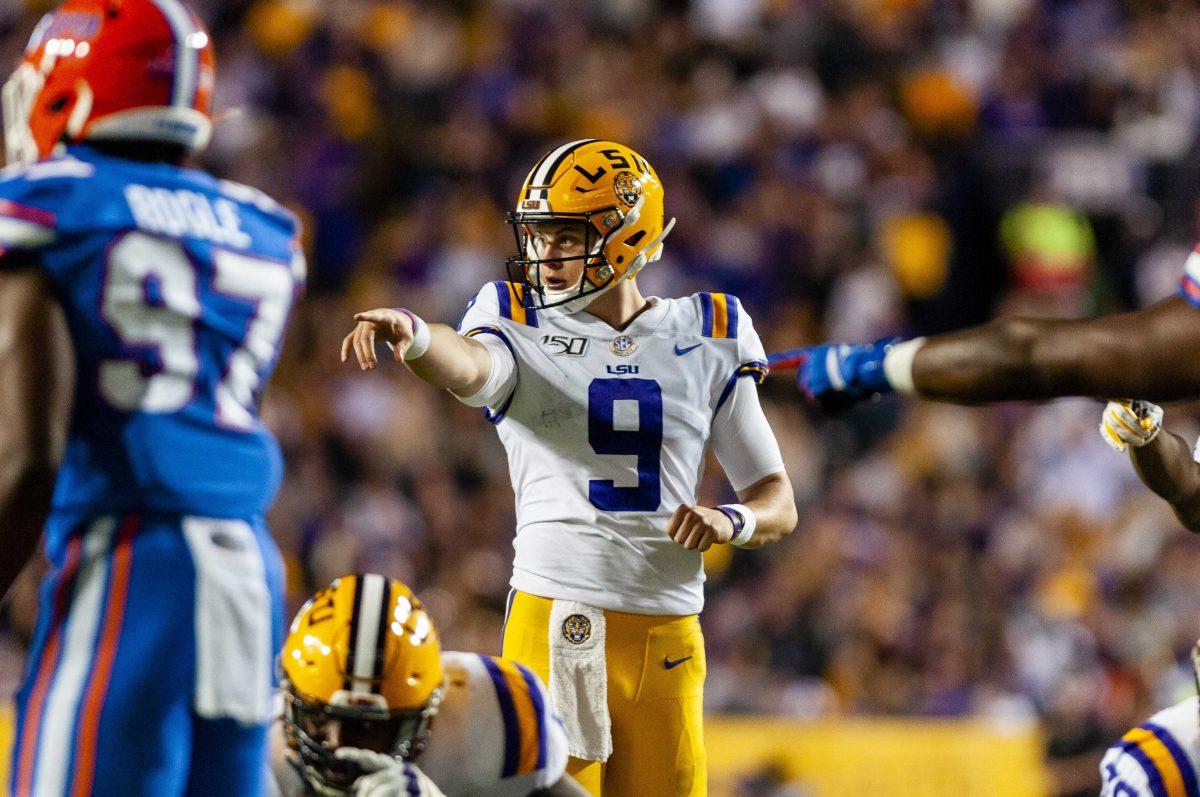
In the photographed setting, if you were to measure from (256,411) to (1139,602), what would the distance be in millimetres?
7398

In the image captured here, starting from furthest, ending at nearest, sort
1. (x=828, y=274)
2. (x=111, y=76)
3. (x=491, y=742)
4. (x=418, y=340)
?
(x=828, y=274) → (x=418, y=340) → (x=491, y=742) → (x=111, y=76)

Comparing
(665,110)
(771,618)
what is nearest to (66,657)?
(771,618)

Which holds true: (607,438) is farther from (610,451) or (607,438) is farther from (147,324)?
(147,324)

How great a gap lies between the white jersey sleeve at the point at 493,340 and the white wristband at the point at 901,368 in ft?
3.79

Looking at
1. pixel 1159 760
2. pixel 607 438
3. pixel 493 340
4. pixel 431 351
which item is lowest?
pixel 1159 760

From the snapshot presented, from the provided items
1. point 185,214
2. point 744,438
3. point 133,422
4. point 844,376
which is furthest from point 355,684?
point 744,438

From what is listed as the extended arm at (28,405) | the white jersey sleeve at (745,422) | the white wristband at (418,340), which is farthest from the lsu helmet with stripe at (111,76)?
the white jersey sleeve at (745,422)

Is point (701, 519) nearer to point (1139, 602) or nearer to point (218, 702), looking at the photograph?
point (218, 702)

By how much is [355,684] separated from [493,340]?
1.16 meters

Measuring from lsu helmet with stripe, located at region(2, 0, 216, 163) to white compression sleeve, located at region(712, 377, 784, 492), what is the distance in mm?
1788

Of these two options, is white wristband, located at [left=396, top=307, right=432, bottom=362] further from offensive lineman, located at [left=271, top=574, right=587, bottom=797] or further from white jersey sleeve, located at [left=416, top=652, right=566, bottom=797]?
white jersey sleeve, located at [left=416, top=652, right=566, bottom=797]

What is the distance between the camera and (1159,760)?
407 cm

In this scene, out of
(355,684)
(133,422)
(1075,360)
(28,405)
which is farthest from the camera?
(355,684)

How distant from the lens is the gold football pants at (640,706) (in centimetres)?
412
